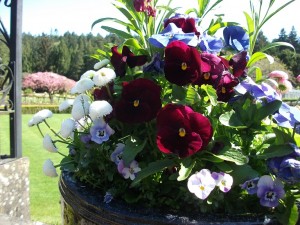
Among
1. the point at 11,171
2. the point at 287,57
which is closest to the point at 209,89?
the point at 11,171

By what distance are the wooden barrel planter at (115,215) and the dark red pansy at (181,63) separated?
13.3 inches

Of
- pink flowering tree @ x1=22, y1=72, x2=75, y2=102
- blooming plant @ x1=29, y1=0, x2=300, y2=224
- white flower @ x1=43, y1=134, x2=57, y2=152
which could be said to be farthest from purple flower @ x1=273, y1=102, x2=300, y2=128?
pink flowering tree @ x1=22, y1=72, x2=75, y2=102

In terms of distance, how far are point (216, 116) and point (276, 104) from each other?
168 millimetres

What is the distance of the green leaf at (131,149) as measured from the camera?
3.24 feet

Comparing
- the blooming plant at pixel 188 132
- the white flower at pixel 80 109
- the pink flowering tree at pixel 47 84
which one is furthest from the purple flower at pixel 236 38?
the pink flowering tree at pixel 47 84

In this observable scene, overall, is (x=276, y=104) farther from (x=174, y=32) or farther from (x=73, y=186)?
(x=73, y=186)

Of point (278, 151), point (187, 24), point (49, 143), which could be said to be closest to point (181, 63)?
point (187, 24)

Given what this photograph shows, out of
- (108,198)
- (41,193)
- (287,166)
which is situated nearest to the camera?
(287,166)

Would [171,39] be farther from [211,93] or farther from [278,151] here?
[278,151]

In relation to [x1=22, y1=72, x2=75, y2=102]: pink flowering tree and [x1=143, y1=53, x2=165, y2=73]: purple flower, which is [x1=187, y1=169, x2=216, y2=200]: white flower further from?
[x1=22, y1=72, x2=75, y2=102]: pink flowering tree

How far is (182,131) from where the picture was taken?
94 cm

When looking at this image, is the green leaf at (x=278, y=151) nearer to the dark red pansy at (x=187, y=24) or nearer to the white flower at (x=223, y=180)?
the white flower at (x=223, y=180)

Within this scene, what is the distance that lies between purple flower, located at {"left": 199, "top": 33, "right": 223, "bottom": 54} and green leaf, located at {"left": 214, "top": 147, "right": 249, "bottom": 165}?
1.02ft

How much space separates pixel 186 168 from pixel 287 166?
0.77ft
